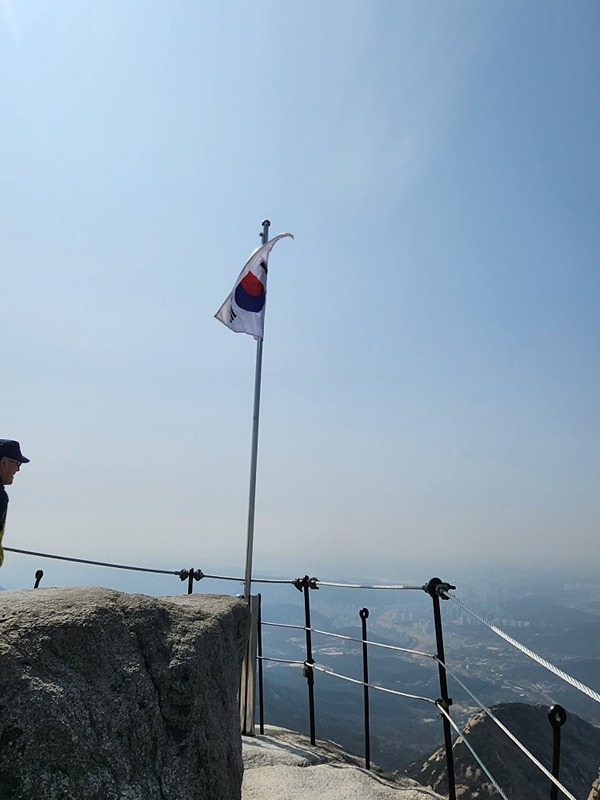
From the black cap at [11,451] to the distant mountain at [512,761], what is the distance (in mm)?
10644

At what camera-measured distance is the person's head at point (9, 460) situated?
3986 millimetres

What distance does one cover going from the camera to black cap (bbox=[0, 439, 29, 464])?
13.1 ft

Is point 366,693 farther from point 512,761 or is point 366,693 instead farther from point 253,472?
point 512,761

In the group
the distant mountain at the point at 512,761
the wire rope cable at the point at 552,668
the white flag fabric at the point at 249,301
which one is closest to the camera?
the wire rope cable at the point at 552,668

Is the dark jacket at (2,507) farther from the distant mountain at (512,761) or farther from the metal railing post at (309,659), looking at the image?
the distant mountain at (512,761)

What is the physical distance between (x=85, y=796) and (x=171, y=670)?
678mm

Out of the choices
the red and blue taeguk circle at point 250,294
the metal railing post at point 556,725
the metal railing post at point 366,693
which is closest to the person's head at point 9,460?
the metal railing post at point 366,693

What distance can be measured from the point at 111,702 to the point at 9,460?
2471 millimetres

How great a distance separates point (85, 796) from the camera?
188 cm

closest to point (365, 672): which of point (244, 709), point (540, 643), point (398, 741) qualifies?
point (244, 709)

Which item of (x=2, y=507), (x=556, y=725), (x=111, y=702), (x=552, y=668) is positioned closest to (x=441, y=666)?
(x=556, y=725)

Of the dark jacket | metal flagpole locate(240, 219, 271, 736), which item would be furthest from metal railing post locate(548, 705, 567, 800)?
the dark jacket

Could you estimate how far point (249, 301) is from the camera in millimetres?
7082

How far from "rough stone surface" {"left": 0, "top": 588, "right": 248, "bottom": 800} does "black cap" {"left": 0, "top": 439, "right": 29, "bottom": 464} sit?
1.63m
